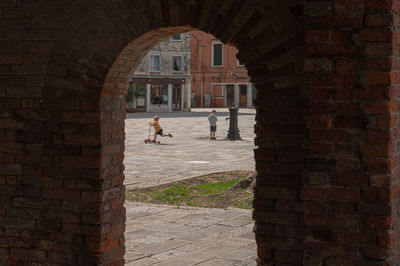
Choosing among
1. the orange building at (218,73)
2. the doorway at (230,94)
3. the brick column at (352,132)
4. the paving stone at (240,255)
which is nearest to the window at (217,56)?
the orange building at (218,73)

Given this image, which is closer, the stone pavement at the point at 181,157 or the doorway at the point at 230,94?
the stone pavement at the point at 181,157

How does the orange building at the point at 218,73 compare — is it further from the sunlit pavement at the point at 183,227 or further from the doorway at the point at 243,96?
the sunlit pavement at the point at 183,227

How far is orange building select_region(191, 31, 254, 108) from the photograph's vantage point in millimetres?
47281

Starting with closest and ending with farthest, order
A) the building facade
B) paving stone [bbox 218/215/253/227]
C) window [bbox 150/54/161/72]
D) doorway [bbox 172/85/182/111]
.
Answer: paving stone [bbox 218/215/253/227], the building facade, window [bbox 150/54/161/72], doorway [bbox 172/85/182/111]

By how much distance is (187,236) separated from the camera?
285 inches

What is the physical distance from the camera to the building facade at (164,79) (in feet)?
138

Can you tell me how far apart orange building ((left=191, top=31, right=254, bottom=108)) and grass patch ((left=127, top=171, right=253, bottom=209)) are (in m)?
36.2

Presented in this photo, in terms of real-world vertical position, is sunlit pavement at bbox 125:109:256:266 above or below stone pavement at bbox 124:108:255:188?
below

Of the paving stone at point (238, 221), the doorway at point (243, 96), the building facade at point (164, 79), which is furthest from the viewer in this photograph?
the doorway at point (243, 96)

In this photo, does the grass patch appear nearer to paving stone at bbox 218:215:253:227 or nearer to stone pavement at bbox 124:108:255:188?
stone pavement at bbox 124:108:255:188

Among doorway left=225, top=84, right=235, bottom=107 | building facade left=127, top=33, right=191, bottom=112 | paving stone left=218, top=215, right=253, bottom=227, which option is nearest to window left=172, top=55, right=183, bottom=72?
building facade left=127, top=33, right=191, bottom=112

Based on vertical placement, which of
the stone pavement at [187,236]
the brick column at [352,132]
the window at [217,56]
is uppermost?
the window at [217,56]

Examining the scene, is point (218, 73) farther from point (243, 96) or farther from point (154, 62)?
point (154, 62)

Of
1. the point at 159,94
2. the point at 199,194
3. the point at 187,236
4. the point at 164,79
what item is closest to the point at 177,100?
the point at 159,94
